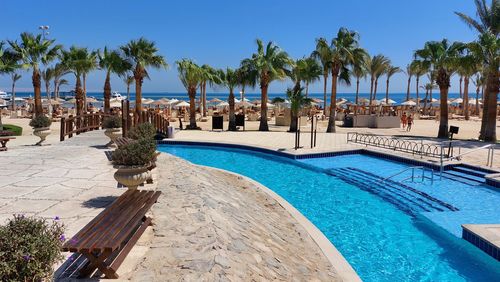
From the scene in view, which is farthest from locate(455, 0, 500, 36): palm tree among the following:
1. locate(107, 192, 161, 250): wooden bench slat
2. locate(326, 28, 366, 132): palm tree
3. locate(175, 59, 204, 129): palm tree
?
locate(107, 192, 161, 250): wooden bench slat

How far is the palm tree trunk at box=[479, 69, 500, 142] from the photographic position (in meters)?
21.3

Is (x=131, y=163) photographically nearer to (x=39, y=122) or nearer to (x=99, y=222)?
(x=99, y=222)

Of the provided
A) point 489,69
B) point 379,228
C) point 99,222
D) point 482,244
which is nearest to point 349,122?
point 489,69

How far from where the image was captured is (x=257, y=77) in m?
27.2

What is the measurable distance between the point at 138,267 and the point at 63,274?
866 millimetres

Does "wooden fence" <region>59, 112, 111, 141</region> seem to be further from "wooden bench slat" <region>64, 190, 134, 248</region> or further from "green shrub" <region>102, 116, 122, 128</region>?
"wooden bench slat" <region>64, 190, 134, 248</region>

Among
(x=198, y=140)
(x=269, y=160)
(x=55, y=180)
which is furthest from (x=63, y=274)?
(x=198, y=140)

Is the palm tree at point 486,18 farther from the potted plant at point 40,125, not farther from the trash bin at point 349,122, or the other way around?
the potted plant at point 40,125

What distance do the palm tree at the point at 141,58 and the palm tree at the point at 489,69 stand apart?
1973 centimetres

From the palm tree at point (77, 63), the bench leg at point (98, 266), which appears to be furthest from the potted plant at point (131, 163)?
the palm tree at point (77, 63)

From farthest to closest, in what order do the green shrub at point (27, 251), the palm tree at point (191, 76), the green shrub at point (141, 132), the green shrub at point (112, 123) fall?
the palm tree at point (191, 76) < the green shrub at point (112, 123) < the green shrub at point (141, 132) < the green shrub at point (27, 251)

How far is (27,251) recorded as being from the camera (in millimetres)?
3199

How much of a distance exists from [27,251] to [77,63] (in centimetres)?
3058

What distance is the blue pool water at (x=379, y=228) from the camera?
22.6ft
